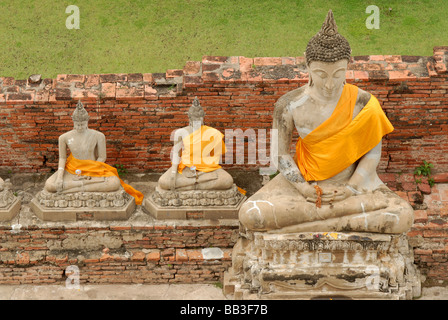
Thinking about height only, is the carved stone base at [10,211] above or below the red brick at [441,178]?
below

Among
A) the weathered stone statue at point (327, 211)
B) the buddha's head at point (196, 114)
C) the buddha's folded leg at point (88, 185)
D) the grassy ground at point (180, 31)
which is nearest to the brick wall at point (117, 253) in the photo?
the buddha's folded leg at point (88, 185)

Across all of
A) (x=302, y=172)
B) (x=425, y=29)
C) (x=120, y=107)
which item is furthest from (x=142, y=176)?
(x=425, y=29)

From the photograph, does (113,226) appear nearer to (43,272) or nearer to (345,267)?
(43,272)

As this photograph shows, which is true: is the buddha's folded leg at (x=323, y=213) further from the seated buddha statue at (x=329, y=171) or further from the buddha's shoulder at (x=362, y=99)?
the buddha's shoulder at (x=362, y=99)

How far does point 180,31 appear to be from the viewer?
15.6 m

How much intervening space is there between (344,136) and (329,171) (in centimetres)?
50

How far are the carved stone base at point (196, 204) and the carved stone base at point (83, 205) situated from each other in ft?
1.39

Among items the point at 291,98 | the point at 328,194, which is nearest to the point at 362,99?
the point at 291,98

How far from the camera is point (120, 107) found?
12727 millimetres

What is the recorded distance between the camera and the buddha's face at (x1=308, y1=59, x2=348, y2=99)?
10.3 m

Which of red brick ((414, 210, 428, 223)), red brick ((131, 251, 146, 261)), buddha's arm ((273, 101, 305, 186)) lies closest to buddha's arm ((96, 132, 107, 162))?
red brick ((131, 251, 146, 261))

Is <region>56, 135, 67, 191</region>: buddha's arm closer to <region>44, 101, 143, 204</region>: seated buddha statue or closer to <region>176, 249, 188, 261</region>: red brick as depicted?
<region>44, 101, 143, 204</region>: seated buddha statue

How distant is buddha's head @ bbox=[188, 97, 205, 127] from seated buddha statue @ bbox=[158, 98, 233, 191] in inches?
4.6

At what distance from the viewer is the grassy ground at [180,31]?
49.6ft
